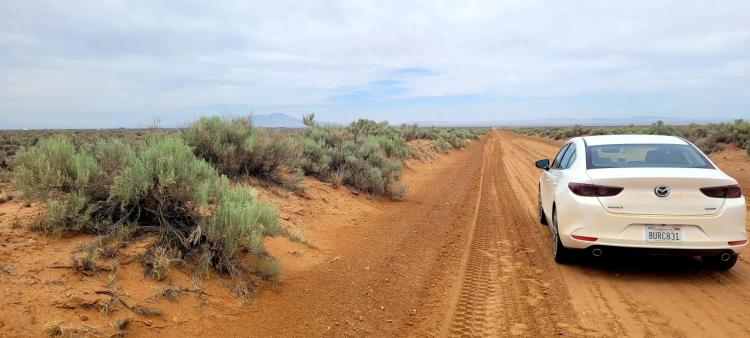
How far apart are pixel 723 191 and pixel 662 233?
84 cm

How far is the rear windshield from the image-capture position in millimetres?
6281

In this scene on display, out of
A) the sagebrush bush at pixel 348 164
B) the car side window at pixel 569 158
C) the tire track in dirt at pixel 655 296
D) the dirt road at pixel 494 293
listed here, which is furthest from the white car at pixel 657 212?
the sagebrush bush at pixel 348 164

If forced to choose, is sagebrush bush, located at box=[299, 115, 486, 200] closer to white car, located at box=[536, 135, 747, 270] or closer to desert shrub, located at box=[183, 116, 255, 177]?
desert shrub, located at box=[183, 116, 255, 177]

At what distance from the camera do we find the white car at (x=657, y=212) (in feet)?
18.2

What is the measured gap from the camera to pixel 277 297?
5.11 m

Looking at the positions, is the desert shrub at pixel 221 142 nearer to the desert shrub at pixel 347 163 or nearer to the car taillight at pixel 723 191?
the desert shrub at pixel 347 163

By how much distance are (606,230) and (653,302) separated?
94 centimetres

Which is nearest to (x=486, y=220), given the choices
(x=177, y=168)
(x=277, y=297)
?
(x=277, y=297)

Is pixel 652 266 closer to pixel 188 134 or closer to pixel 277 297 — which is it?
pixel 277 297

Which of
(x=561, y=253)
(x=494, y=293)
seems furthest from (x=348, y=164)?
(x=494, y=293)

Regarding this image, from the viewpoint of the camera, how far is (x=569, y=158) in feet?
24.5

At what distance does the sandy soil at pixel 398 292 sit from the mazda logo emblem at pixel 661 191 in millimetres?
1038

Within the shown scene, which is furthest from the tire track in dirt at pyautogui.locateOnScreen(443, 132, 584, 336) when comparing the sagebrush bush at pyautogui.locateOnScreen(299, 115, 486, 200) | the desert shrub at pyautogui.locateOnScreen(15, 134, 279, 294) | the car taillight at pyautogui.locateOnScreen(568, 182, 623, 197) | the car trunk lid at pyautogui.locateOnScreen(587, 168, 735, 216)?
the sagebrush bush at pyautogui.locateOnScreen(299, 115, 486, 200)

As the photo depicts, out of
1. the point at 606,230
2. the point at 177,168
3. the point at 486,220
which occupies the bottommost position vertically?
the point at 486,220
